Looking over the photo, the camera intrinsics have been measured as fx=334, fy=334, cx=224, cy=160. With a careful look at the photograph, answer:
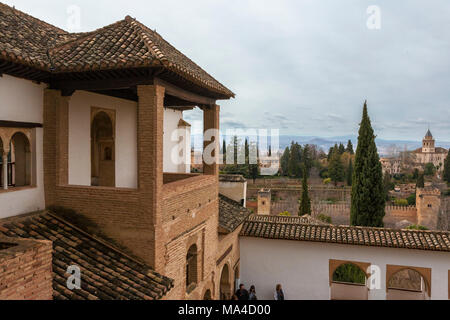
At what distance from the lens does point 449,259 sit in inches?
362

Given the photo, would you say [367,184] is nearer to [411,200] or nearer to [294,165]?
[411,200]

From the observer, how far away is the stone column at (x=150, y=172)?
201 inches

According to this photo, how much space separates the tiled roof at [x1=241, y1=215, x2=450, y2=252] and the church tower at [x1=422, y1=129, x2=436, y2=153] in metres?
81.7

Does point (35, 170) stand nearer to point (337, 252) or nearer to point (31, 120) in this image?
point (31, 120)

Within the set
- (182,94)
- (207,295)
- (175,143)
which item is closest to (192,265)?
(207,295)

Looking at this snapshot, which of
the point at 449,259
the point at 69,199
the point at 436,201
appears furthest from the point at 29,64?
the point at 436,201

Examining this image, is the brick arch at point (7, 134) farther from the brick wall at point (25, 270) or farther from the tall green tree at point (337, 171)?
the tall green tree at point (337, 171)

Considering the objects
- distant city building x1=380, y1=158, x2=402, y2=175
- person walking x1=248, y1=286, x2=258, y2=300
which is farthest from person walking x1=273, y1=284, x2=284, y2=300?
distant city building x1=380, y1=158, x2=402, y2=175

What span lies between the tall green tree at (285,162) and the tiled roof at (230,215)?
3790 cm

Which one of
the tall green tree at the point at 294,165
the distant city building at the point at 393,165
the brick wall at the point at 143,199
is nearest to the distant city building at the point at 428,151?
the distant city building at the point at 393,165

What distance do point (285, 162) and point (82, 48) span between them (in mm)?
46604

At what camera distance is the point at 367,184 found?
1809 centimetres

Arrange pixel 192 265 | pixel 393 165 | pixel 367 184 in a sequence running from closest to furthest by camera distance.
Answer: pixel 192 265
pixel 367 184
pixel 393 165

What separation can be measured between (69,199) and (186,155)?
7600 millimetres
